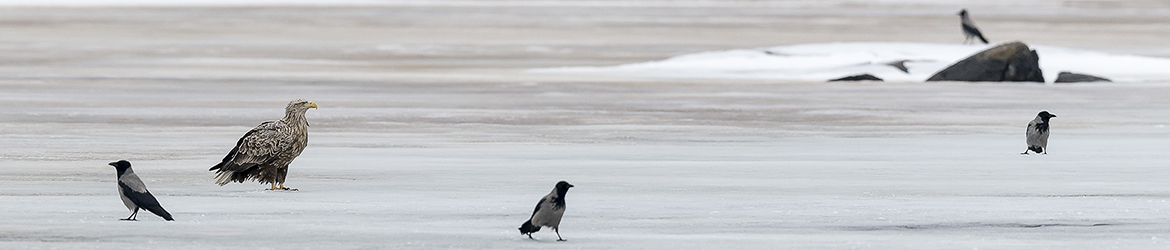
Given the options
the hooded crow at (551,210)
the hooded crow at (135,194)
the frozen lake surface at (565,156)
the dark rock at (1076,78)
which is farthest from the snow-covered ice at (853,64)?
the hooded crow at (551,210)

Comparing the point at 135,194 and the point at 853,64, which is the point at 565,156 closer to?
the point at 135,194

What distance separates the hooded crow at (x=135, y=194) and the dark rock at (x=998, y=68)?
1559 centimetres

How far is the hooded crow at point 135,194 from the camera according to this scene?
664cm

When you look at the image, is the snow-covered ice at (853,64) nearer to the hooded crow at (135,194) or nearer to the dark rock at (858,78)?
the dark rock at (858,78)

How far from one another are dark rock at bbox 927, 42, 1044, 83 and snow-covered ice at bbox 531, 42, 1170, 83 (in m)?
0.60

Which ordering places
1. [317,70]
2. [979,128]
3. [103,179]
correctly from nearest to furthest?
[103,179] < [979,128] < [317,70]

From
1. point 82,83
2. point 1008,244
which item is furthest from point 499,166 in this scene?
point 82,83

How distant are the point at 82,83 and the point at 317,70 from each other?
13.2 ft

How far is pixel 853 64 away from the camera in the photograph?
23984 millimetres

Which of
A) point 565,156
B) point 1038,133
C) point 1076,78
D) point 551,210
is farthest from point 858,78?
point 551,210

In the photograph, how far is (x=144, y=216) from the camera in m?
7.09

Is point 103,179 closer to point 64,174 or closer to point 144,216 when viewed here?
point 64,174

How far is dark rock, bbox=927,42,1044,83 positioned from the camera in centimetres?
2142

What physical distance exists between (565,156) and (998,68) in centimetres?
1203
